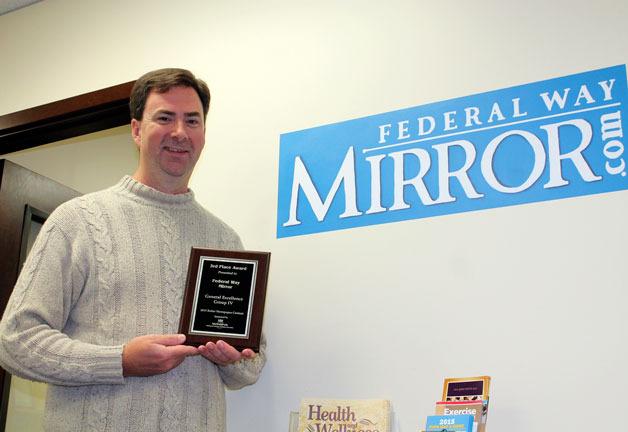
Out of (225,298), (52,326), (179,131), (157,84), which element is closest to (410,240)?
(225,298)

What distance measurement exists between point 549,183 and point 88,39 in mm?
1865

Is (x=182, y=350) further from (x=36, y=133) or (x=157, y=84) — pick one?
(x=36, y=133)

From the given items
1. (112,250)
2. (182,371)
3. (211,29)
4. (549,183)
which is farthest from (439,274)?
(211,29)

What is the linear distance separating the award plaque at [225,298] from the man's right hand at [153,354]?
0.05 meters

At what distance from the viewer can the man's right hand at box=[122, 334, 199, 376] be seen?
1651 mm

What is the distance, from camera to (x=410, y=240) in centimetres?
204

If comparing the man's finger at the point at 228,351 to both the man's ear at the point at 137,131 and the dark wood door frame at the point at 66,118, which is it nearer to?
the man's ear at the point at 137,131

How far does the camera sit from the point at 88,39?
2.90m

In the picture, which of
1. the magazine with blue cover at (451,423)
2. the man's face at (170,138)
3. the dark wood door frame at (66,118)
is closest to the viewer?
the magazine with blue cover at (451,423)

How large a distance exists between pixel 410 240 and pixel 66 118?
1516 mm

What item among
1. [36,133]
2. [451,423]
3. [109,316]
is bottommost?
[451,423]

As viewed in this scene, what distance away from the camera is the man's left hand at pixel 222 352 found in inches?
68.1

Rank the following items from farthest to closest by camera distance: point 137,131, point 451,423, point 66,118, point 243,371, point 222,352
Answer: point 66,118
point 137,131
point 243,371
point 222,352
point 451,423

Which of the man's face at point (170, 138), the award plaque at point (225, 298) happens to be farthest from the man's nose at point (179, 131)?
the award plaque at point (225, 298)
